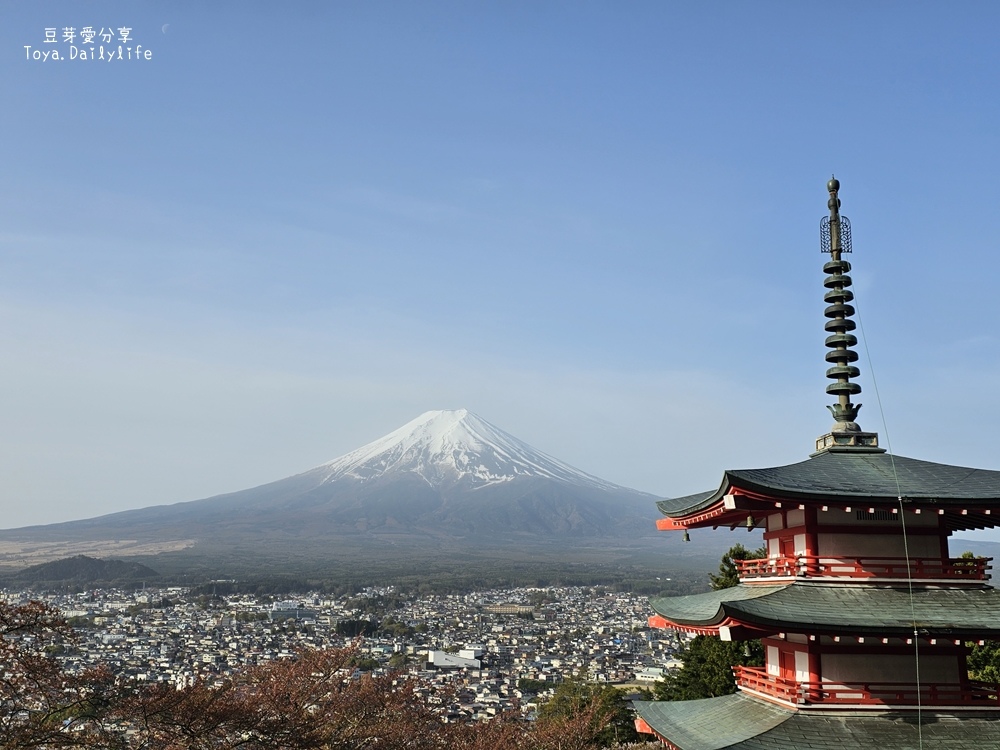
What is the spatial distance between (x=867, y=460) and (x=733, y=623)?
3.33 meters

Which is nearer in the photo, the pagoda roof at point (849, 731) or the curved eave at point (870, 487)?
the pagoda roof at point (849, 731)

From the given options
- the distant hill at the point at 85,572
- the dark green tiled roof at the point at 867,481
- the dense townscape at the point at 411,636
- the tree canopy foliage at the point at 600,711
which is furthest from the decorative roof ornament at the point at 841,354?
the distant hill at the point at 85,572

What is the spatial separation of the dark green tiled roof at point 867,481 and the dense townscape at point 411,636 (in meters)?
12.0

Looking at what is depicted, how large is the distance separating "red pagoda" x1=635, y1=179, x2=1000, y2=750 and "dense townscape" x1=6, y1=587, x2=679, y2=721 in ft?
37.2

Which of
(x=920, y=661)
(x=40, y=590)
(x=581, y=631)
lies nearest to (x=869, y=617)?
(x=920, y=661)

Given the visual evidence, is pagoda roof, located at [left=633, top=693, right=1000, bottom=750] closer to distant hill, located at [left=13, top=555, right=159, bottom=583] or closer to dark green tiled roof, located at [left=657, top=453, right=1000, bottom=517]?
dark green tiled roof, located at [left=657, top=453, right=1000, bottom=517]

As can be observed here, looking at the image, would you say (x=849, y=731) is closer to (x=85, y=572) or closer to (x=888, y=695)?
(x=888, y=695)

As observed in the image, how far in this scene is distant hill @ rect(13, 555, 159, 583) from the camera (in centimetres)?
13750

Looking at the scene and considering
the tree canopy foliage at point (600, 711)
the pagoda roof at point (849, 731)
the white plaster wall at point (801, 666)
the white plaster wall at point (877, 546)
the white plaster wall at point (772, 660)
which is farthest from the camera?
the tree canopy foliage at point (600, 711)

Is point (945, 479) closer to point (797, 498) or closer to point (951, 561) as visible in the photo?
point (951, 561)

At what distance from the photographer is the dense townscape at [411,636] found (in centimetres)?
5234

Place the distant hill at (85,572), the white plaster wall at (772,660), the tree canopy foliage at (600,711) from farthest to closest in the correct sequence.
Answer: the distant hill at (85,572) → the tree canopy foliage at (600,711) → the white plaster wall at (772,660)

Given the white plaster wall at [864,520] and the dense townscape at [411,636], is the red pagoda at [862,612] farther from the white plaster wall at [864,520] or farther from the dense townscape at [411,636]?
the dense townscape at [411,636]

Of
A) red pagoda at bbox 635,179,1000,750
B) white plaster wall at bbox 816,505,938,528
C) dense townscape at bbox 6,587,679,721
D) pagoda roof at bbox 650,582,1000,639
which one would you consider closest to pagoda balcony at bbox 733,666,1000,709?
red pagoda at bbox 635,179,1000,750
